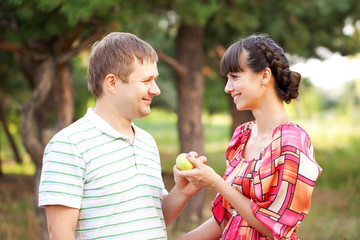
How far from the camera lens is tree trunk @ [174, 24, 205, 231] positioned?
8875 mm

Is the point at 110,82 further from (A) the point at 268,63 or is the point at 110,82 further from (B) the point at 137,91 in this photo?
(A) the point at 268,63

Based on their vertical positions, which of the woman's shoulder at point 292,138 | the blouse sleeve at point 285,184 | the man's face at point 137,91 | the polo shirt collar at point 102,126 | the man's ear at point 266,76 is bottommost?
the blouse sleeve at point 285,184

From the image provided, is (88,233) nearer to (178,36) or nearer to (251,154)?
(251,154)

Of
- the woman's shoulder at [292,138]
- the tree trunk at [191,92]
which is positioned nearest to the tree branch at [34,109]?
the tree trunk at [191,92]

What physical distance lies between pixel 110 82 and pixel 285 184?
2.64 ft

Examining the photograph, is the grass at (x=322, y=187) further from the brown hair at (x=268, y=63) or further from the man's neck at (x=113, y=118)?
the man's neck at (x=113, y=118)

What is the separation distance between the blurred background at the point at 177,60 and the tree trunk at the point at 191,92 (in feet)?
0.06

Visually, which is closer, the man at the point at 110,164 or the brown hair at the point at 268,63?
the man at the point at 110,164

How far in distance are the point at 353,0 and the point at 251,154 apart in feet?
24.6

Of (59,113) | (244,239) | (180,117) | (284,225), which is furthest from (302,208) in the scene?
(180,117)

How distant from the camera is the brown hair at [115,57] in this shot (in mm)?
1935

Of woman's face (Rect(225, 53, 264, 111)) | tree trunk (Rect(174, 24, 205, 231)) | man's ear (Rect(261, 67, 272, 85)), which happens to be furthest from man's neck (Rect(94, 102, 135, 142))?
tree trunk (Rect(174, 24, 205, 231))

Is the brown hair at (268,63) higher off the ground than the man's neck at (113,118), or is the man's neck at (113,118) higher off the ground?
the brown hair at (268,63)

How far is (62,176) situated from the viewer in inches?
68.7
